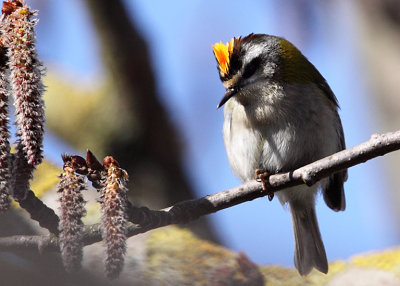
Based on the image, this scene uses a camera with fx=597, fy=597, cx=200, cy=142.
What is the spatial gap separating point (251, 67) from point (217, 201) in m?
1.05

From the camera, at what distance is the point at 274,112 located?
8.33 ft

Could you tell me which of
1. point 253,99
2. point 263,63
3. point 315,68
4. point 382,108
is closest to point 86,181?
point 253,99

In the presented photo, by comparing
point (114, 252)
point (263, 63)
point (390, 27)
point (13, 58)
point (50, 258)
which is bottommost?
point (114, 252)

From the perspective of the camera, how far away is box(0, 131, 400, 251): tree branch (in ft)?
4.62

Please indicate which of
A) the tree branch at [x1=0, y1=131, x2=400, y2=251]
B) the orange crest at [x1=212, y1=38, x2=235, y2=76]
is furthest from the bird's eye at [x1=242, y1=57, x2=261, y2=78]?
the tree branch at [x1=0, y1=131, x2=400, y2=251]

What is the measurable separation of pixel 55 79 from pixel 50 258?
2571 millimetres

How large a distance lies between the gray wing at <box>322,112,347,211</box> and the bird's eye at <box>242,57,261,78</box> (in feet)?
1.68

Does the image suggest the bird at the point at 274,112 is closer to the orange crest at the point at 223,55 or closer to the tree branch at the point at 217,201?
the orange crest at the point at 223,55

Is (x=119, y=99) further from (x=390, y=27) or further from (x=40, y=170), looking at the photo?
(x=390, y=27)

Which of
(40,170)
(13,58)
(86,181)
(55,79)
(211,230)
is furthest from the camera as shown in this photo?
(55,79)

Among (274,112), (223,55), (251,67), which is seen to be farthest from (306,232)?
(223,55)

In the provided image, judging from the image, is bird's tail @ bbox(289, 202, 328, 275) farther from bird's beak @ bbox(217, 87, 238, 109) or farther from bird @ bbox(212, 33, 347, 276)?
bird's beak @ bbox(217, 87, 238, 109)

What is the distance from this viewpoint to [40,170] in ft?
7.00

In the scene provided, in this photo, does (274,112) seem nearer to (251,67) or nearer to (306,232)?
(251,67)
